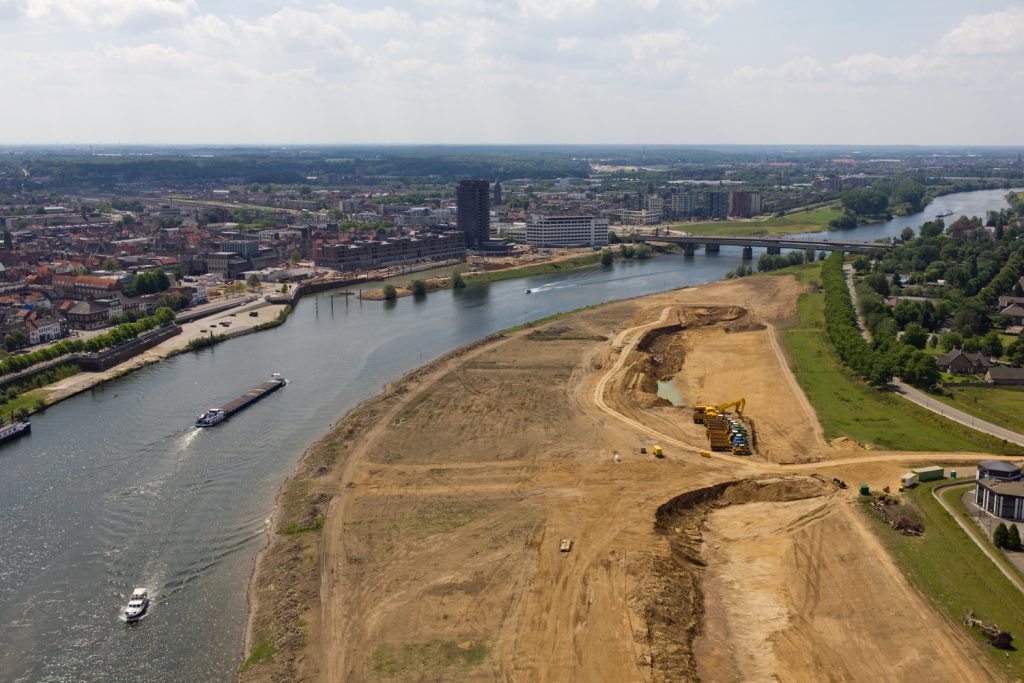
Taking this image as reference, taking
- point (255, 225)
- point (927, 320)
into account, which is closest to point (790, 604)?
point (927, 320)

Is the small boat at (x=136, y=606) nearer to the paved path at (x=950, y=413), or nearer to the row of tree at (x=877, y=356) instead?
the paved path at (x=950, y=413)

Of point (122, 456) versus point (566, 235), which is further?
point (566, 235)

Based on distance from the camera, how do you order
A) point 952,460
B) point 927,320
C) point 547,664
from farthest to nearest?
point 927,320 → point 952,460 → point 547,664

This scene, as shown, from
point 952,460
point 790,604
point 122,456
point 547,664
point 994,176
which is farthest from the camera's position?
point 994,176

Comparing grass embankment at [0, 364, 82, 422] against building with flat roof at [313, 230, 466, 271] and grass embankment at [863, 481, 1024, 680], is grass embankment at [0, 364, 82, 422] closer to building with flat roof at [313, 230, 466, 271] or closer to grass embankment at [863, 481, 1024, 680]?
grass embankment at [863, 481, 1024, 680]

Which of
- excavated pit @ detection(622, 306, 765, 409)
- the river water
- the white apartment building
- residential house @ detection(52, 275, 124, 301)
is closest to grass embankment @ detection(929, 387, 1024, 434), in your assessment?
excavated pit @ detection(622, 306, 765, 409)

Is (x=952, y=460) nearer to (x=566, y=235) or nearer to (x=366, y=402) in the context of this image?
(x=366, y=402)
